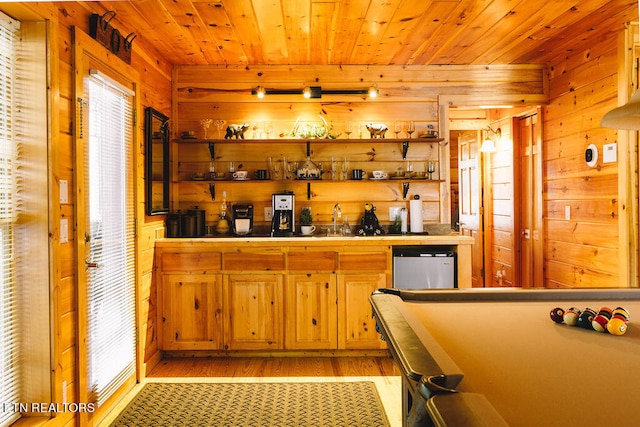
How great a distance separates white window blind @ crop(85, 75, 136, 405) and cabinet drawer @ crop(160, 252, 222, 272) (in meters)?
0.53

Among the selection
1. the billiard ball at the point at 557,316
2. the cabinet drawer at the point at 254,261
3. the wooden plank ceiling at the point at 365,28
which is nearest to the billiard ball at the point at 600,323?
the billiard ball at the point at 557,316

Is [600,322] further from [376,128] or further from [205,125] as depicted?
[205,125]

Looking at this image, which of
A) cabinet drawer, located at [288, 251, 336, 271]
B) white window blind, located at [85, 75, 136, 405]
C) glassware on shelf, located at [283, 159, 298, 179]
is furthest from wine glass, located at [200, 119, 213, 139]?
cabinet drawer, located at [288, 251, 336, 271]

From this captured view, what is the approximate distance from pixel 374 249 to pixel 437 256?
1.76 feet

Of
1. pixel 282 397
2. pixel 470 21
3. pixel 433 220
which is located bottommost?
pixel 282 397

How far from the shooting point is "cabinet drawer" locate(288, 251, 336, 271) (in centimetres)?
392

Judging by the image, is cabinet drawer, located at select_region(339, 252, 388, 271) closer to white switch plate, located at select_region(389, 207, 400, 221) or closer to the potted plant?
the potted plant

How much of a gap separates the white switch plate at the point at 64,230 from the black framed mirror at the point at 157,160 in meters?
1.18

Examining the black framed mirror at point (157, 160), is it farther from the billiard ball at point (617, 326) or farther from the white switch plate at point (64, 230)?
the billiard ball at point (617, 326)

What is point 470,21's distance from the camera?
3430 mm

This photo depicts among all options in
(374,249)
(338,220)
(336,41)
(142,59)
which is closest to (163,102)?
(142,59)

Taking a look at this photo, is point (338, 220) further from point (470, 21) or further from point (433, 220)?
point (470, 21)

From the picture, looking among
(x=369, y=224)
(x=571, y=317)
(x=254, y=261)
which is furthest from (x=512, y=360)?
(x=369, y=224)

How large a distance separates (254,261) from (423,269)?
1422 millimetres
